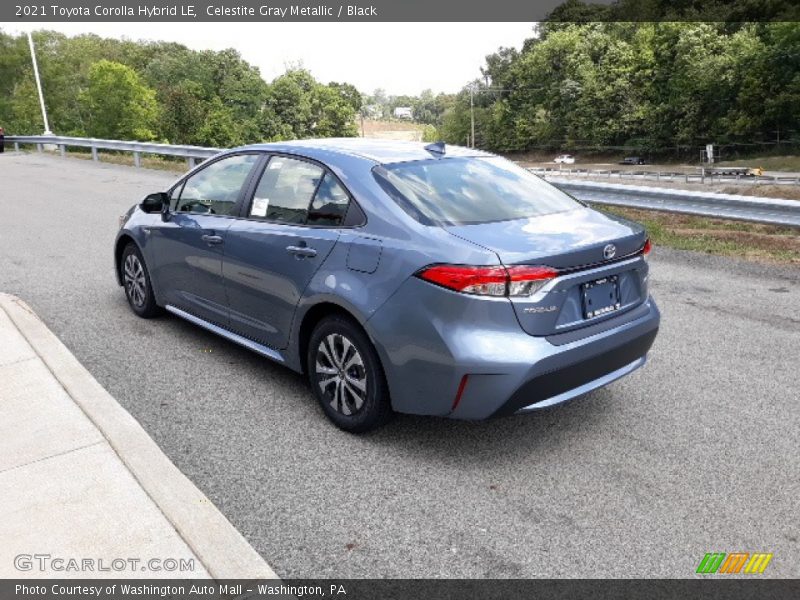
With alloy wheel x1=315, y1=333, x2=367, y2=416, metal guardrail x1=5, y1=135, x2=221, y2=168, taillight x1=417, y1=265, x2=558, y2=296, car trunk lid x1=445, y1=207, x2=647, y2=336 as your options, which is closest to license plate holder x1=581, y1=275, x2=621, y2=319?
car trunk lid x1=445, y1=207, x2=647, y2=336

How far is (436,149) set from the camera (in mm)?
4512

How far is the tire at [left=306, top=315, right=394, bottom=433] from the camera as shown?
3.68 m

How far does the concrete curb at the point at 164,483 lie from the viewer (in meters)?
2.72

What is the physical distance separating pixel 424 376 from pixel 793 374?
272 cm

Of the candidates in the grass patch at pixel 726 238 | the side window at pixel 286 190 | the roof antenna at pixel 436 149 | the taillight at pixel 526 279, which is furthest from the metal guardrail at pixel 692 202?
the taillight at pixel 526 279

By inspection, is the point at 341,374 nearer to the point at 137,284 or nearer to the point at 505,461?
the point at 505,461

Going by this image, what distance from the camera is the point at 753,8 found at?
7388cm

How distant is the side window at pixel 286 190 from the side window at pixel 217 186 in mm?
251

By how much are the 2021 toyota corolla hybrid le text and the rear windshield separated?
0.01 meters

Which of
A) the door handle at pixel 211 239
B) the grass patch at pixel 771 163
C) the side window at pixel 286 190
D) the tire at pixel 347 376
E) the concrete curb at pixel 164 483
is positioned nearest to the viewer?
the concrete curb at pixel 164 483

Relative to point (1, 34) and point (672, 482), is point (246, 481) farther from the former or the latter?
point (1, 34)

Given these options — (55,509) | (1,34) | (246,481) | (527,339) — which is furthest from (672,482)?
(1,34)

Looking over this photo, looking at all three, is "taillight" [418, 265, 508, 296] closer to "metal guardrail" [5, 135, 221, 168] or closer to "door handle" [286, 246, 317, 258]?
"door handle" [286, 246, 317, 258]

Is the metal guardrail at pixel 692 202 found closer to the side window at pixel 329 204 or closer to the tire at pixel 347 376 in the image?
the side window at pixel 329 204
